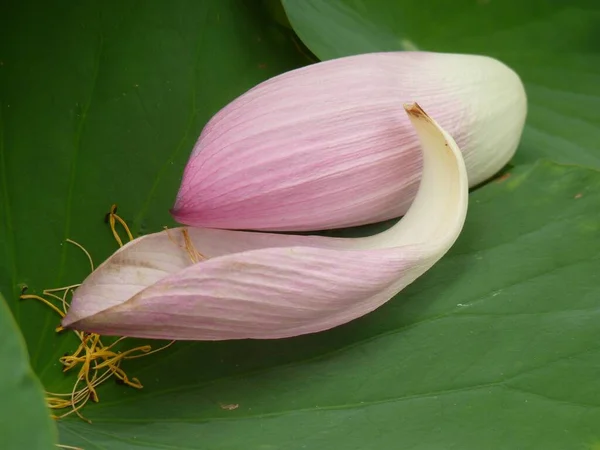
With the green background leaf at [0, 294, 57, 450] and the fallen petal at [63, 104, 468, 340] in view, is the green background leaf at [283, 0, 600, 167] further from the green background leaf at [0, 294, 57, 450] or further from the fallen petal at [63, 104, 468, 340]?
the green background leaf at [0, 294, 57, 450]

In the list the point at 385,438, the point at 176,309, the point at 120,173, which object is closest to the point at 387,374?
the point at 385,438

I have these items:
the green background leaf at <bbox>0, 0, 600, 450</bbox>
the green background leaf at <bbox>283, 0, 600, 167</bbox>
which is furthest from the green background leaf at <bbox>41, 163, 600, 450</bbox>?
the green background leaf at <bbox>283, 0, 600, 167</bbox>

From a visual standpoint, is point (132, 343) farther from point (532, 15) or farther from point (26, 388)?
point (532, 15)

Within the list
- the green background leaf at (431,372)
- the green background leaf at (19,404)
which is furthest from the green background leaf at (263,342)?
the green background leaf at (19,404)

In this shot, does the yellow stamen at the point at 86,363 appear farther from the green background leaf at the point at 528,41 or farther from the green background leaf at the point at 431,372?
the green background leaf at the point at 528,41

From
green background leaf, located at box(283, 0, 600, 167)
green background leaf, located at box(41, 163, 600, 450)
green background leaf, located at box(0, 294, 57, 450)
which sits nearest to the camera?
green background leaf, located at box(0, 294, 57, 450)
